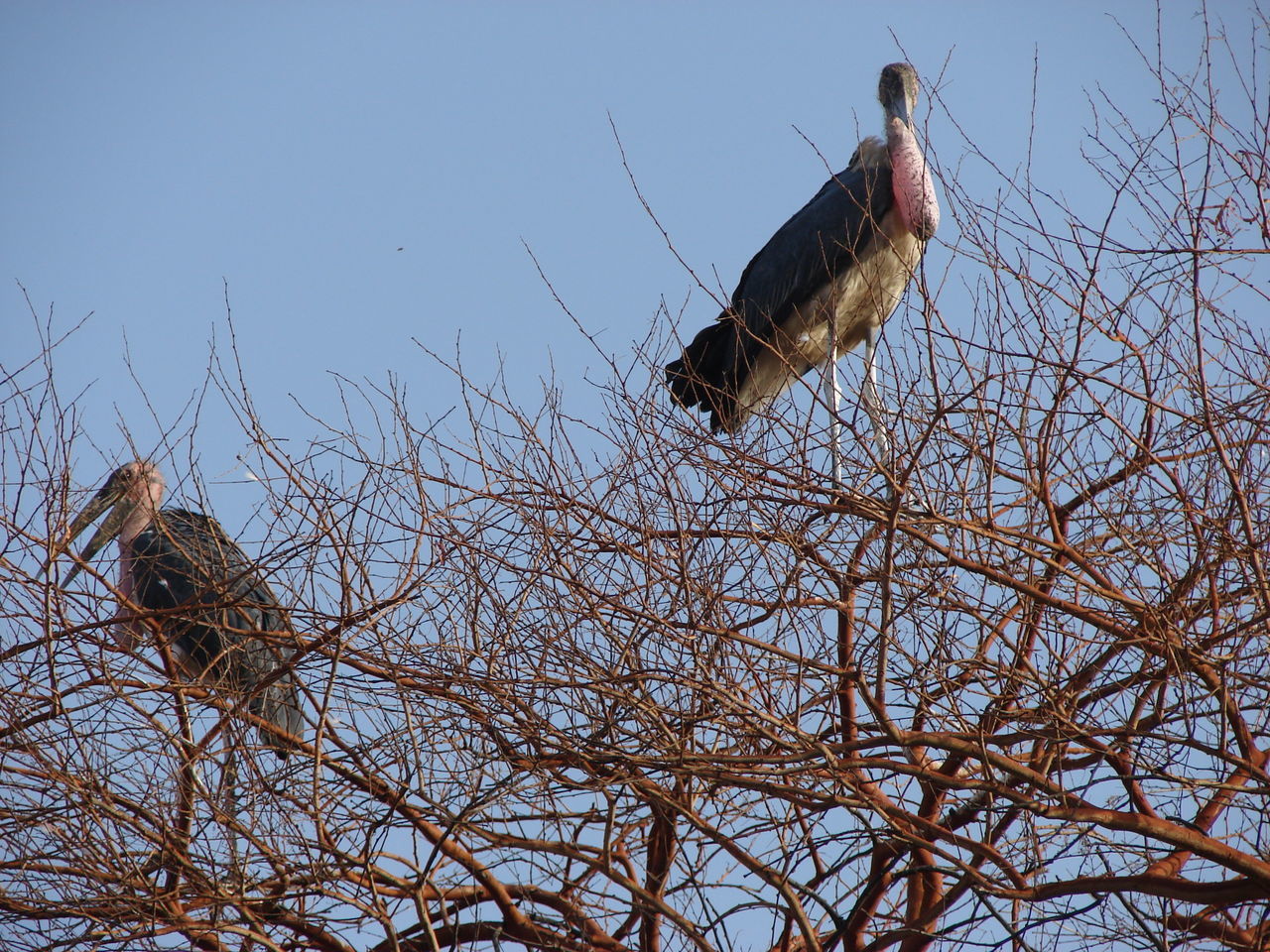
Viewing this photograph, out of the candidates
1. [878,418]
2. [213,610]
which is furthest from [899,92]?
[213,610]

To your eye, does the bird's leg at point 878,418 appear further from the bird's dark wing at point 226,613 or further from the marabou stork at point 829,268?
the marabou stork at point 829,268

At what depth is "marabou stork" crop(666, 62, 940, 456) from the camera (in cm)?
924

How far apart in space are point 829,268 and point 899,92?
1.55 meters

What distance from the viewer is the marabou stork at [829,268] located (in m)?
9.24

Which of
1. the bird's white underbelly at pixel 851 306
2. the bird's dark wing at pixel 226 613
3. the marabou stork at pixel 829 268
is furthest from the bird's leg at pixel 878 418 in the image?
the bird's white underbelly at pixel 851 306

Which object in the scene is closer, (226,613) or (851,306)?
(226,613)

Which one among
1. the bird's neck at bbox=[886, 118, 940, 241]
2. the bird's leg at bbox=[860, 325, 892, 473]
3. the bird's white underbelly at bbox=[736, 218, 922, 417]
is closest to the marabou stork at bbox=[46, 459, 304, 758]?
the bird's leg at bbox=[860, 325, 892, 473]

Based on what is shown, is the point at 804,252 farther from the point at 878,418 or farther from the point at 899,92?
the point at 878,418

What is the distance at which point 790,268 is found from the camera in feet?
33.3

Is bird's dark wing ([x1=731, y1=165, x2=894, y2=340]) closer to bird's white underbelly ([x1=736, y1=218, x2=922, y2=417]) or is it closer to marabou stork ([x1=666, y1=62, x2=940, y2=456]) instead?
marabou stork ([x1=666, y1=62, x2=940, y2=456])

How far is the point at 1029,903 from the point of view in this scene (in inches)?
166

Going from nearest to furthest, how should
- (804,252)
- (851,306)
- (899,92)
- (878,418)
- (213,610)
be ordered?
1. (878,418)
2. (213,610)
3. (851,306)
4. (804,252)
5. (899,92)

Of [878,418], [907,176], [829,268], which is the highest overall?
[907,176]

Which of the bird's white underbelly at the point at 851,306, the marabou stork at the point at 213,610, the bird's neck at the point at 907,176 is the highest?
the bird's neck at the point at 907,176
